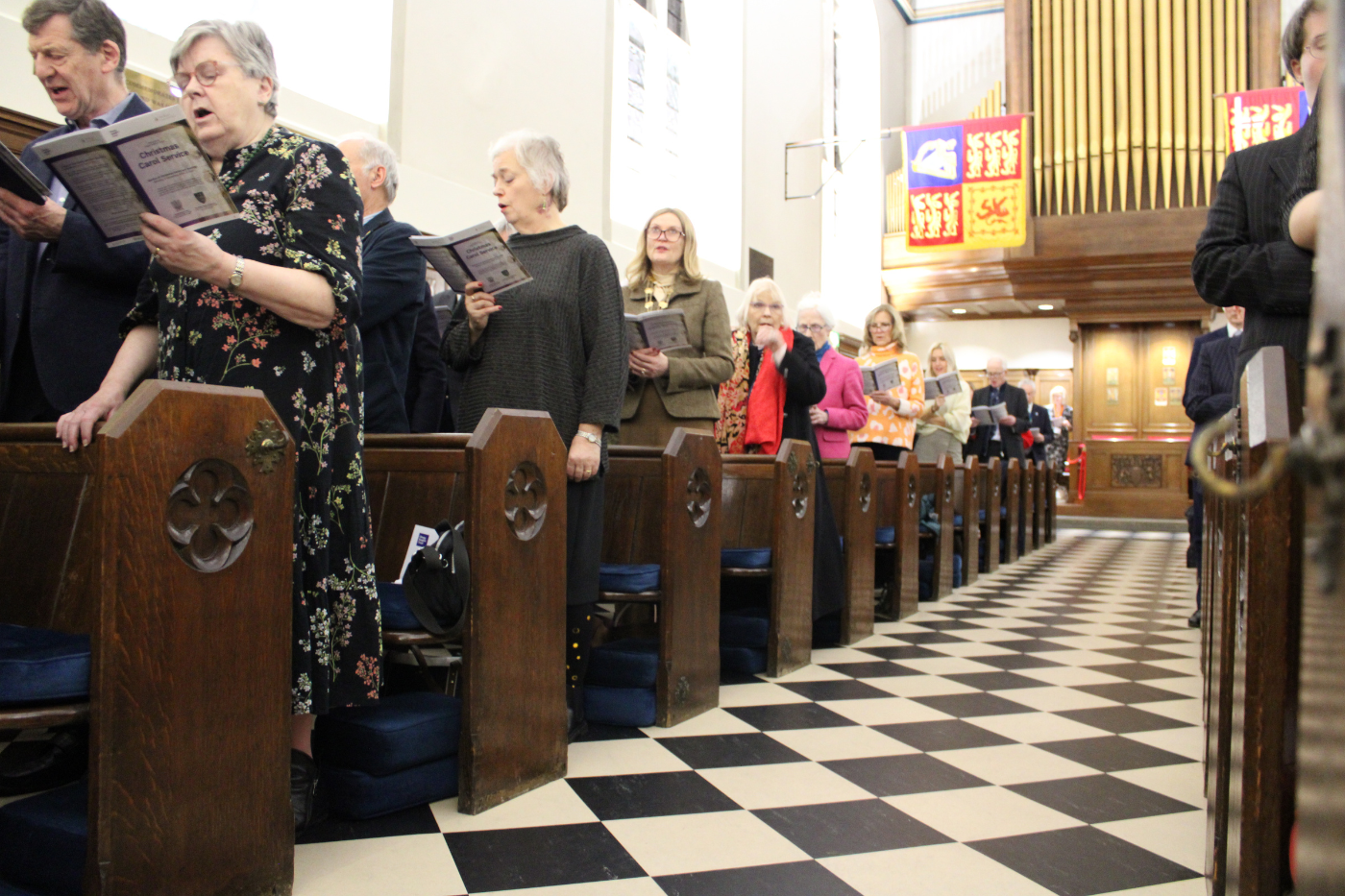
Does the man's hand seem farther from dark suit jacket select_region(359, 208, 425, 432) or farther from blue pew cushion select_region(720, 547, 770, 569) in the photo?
blue pew cushion select_region(720, 547, 770, 569)

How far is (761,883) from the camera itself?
5.59 feet

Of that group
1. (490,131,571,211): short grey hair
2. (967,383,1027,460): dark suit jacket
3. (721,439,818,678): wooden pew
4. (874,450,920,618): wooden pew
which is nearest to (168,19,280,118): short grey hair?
(490,131,571,211): short grey hair

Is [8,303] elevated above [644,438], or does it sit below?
above

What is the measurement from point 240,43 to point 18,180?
507 millimetres

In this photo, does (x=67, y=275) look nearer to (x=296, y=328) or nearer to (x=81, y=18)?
(x=81, y=18)

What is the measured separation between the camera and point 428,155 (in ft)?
17.7

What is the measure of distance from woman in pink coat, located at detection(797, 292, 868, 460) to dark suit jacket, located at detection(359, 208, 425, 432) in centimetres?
250

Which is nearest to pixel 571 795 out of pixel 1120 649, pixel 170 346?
pixel 170 346

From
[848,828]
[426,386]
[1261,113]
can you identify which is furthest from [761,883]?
[1261,113]

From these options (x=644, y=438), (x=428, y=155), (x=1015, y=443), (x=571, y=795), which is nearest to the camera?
(x=571, y=795)

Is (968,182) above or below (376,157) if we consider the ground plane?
above

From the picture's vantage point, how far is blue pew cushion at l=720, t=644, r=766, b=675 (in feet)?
11.3

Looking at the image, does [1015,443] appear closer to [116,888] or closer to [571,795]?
[571,795]

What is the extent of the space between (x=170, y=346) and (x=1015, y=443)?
8.15 metres
